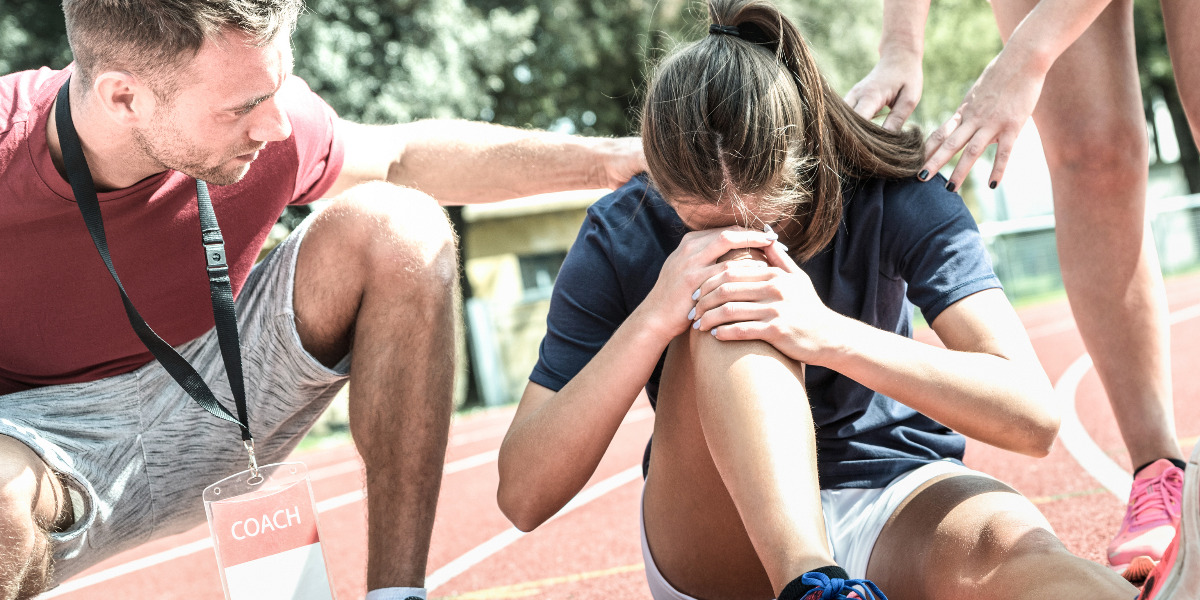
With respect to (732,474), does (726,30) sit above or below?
above

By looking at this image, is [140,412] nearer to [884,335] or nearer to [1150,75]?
[884,335]

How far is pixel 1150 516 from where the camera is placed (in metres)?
2.29

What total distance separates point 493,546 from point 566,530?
1.05 ft

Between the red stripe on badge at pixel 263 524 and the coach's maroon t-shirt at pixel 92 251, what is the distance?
65 centimetres

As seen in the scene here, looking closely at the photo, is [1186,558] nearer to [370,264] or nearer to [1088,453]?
[370,264]

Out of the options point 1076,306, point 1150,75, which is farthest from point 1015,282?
point 1076,306

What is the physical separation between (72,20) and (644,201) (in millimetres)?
1292

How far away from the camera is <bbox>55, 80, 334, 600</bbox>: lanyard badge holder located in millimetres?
1875

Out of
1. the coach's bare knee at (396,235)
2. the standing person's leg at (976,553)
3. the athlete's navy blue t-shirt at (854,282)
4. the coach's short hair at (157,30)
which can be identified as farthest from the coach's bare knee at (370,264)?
the standing person's leg at (976,553)

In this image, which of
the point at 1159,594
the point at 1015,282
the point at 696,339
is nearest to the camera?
the point at 1159,594

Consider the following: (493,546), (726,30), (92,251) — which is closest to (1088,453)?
(493,546)

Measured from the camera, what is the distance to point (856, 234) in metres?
2.06

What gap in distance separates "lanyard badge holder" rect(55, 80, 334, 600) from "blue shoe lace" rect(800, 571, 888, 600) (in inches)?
38.1

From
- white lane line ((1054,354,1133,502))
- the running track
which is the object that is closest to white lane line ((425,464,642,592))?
the running track
